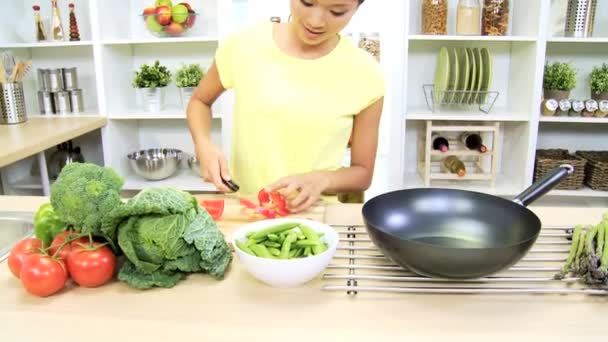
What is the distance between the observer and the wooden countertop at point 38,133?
1786 mm

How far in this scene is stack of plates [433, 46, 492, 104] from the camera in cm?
233

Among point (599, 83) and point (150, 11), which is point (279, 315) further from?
point (599, 83)

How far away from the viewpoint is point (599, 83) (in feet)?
7.61

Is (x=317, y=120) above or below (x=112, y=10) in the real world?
below

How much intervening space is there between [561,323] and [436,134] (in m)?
2.00

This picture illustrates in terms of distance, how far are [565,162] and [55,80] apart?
250cm

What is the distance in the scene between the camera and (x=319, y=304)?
0.72 meters

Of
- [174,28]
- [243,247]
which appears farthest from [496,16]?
[243,247]

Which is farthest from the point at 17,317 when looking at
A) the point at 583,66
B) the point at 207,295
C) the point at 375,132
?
the point at 583,66

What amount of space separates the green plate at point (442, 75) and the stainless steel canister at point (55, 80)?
6.06 feet

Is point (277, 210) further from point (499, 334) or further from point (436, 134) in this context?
point (436, 134)

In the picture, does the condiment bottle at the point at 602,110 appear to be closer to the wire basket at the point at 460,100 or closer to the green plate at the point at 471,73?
the wire basket at the point at 460,100

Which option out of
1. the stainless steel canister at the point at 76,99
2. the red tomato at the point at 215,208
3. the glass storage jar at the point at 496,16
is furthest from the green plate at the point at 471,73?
the stainless steel canister at the point at 76,99

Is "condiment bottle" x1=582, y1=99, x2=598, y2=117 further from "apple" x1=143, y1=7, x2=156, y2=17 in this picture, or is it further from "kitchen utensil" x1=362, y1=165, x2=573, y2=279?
"apple" x1=143, y1=7, x2=156, y2=17
